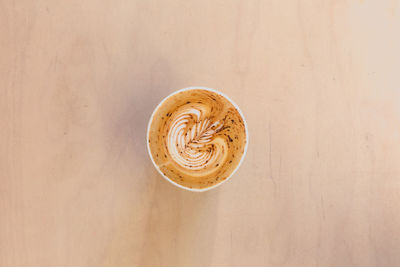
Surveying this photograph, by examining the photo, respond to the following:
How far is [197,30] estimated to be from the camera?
0.66 m

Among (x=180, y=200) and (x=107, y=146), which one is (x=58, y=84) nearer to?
(x=107, y=146)

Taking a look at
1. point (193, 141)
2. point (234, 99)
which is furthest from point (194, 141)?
point (234, 99)

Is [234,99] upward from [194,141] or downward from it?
upward

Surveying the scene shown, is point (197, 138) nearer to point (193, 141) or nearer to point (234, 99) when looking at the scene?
point (193, 141)

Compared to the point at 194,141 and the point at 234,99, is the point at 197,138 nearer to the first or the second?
the point at 194,141

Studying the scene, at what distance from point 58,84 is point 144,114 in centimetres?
18

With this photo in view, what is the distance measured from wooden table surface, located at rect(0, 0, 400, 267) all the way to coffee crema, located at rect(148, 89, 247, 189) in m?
0.07

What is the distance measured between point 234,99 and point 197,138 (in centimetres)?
11

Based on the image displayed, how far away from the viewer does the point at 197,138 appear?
0.64 m

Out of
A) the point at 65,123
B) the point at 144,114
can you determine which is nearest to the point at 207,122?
the point at 144,114

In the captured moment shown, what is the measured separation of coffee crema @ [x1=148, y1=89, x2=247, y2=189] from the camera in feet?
1.85

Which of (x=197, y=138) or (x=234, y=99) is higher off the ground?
(x=234, y=99)

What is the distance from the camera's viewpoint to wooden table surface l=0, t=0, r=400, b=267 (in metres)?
0.63

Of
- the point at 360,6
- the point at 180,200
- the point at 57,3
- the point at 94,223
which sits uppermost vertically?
the point at 360,6
